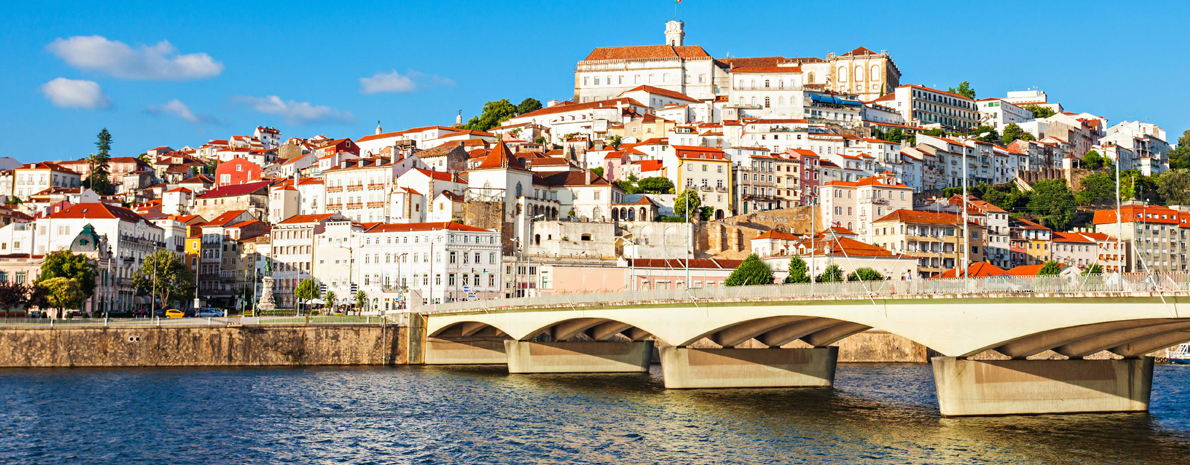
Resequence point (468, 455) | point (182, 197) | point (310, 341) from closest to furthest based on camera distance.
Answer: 1. point (468, 455)
2. point (310, 341)
3. point (182, 197)

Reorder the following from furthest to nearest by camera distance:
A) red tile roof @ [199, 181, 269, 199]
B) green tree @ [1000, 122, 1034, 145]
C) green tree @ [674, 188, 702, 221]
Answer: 1. green tree @ [1000, 122, 1034, 145]
2. red tile roof @ [199, 181, 269, 199]
3. green tree @ [674, 188, 702, 221]

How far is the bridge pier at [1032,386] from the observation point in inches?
1463

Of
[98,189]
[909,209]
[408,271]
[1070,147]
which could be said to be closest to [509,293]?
[408,271]

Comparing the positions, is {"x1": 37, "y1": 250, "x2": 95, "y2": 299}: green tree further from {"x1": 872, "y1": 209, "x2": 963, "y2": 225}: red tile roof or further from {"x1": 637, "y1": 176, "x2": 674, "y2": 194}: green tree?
{"x1": 872, "y1": 209, "x2": 963, "y2": 225}: red tile roof

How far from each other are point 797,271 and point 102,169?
325ft

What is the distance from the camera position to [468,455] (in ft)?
115

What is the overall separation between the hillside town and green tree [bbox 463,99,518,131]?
1.09ft

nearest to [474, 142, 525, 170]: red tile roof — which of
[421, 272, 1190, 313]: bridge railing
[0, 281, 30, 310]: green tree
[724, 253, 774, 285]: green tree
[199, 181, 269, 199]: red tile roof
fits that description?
[724, 253, 774, 285]: green tree

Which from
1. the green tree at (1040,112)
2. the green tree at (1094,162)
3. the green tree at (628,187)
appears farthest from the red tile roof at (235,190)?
the green tree at (1040,112)

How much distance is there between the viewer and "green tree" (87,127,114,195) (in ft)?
455

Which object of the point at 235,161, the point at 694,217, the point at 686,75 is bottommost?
the point at 694,217

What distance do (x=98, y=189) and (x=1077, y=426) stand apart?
128m

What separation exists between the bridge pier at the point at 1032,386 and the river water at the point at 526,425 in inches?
19.0

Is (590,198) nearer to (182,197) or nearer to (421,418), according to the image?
(182,197)
